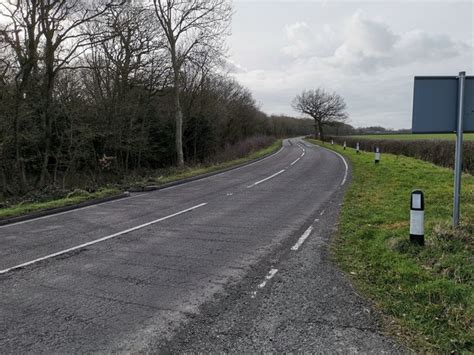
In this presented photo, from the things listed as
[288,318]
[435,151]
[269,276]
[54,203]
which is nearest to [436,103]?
[269,276]

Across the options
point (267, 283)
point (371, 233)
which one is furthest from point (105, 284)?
point (371, 233)

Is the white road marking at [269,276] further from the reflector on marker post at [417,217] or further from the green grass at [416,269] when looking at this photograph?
the reflector on marker post at [417,217]

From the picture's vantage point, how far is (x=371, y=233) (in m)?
7.25

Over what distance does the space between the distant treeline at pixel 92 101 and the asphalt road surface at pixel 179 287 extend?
11.3m

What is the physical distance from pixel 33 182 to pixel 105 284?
18.8 metres

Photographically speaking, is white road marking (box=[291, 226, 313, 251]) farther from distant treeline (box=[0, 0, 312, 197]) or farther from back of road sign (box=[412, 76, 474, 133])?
distant treeline (box=[0, 0, 312, 197])

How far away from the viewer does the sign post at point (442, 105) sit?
6.18 m

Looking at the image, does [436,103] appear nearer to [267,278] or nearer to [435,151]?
[267,278]

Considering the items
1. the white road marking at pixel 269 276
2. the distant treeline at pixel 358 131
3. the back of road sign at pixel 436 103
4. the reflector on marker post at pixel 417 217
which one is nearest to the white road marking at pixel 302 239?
the white road marking at pixel 269 276

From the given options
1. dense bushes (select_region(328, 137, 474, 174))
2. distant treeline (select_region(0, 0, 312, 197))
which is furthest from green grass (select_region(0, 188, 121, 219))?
dense bushes (select_region(328, 137, 474, 174))

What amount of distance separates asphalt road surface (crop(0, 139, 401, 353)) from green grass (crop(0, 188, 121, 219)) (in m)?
1.15

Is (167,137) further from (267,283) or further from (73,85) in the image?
(267,283)

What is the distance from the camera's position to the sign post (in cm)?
618

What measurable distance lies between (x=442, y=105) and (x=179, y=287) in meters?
5.16
